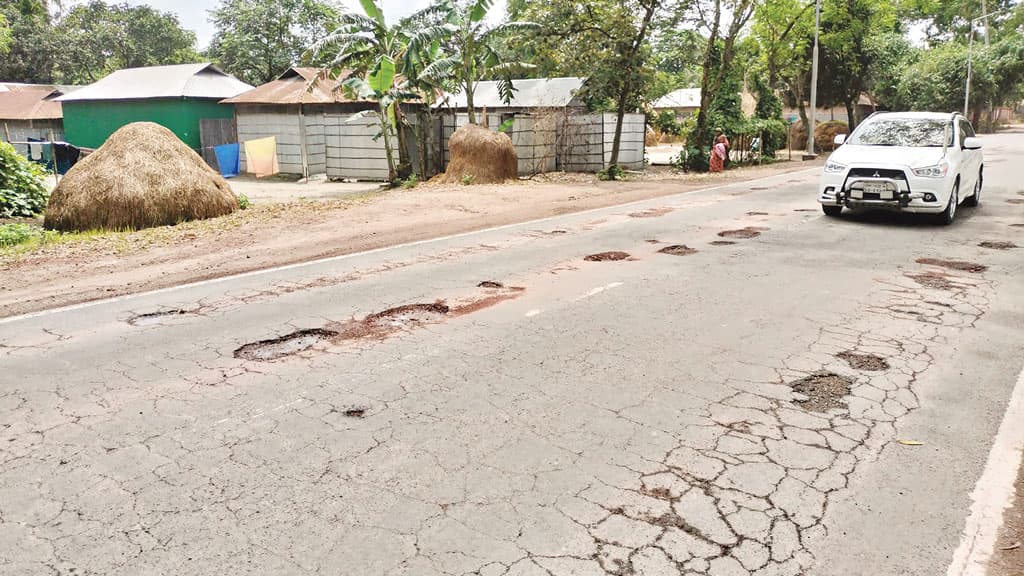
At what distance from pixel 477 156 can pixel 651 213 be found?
8.32 m

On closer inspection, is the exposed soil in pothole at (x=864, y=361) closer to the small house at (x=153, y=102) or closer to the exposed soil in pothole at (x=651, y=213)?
the exposed soil in pothole at (x=651, y=213)

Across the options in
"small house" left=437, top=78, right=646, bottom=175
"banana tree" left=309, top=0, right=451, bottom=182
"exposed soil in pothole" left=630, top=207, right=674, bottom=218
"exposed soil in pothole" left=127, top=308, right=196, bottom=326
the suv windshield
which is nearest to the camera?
"exposed soil in pothole" left=127, top=308, right=196, bottom=326

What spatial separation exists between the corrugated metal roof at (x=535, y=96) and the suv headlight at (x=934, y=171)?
17571 millimetres

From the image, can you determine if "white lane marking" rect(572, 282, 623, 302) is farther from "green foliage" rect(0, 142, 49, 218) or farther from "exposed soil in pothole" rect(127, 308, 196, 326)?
"green foliage" rect(0, 142, 49, 218)

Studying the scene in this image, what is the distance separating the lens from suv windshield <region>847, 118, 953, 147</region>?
12484 mm

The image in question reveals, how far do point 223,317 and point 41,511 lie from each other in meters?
3.66

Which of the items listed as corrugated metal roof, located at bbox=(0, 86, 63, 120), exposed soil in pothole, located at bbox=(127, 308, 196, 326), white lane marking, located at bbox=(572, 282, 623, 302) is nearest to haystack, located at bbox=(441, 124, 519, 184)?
white lane marking, located at bbox=(572, 282, 623, 302)

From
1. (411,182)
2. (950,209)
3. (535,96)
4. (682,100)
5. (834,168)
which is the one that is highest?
(682,100)

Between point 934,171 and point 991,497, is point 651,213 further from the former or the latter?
point 991,497

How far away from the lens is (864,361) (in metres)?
5.80

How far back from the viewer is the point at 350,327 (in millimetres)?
6797

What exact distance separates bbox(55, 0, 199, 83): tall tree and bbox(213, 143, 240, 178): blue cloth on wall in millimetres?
35557

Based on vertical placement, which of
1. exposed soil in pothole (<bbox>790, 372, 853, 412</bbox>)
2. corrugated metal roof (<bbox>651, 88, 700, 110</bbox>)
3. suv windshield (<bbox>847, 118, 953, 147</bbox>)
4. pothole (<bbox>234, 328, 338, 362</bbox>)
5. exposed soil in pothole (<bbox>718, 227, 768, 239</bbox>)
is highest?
corrugated metal roof (<bbox>651, 88, 700, 110</bbox>)

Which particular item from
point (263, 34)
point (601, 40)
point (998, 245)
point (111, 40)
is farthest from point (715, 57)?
point (111, 40)
